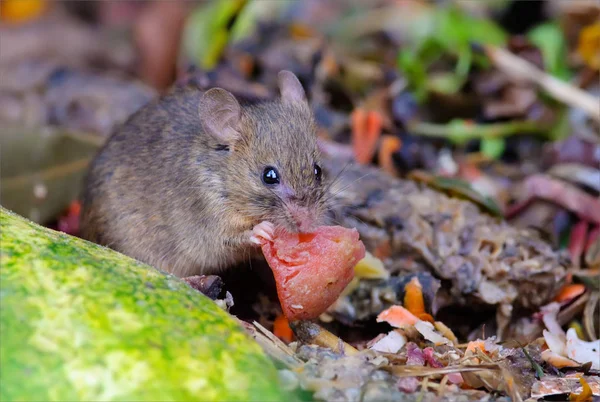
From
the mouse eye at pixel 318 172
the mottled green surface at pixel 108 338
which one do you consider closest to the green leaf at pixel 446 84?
the mouse eye at pixel 318 172

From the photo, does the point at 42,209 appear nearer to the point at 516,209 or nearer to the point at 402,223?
the point at 402,223

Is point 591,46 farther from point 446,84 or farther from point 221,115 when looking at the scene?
point 221,115

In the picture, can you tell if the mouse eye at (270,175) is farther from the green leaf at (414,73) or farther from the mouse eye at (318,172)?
the green leaf at (414,73)

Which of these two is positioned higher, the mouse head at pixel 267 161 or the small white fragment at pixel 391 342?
the mouse head at pixel 267 161

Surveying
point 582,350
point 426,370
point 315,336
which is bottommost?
point 582,350

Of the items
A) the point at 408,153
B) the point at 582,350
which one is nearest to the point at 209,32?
the point at 408,153

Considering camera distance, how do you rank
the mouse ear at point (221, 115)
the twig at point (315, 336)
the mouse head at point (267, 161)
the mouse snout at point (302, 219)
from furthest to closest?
the mouse ear at point (221, 115) → the mouse head at point (267, 161) → the mouse snout at point (302, 219) → the twig at point (315, 336)
